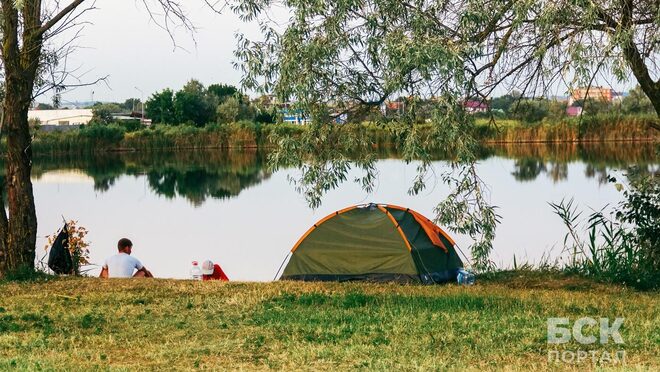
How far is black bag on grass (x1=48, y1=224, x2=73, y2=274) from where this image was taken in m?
14.3

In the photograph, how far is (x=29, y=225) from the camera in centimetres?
1262

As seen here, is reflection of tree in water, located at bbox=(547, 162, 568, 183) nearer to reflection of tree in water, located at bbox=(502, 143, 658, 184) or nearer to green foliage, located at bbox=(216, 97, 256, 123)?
reflection of tree in water, located at bbox=(502, 143, 658, 184)

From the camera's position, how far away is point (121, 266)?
45.2ft

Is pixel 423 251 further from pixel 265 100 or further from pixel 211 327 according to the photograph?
pixel 211 327

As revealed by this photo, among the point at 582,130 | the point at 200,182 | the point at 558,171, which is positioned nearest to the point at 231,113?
the point at 200,182

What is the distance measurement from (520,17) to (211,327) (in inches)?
183

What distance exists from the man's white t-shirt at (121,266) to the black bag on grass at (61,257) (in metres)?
0.81

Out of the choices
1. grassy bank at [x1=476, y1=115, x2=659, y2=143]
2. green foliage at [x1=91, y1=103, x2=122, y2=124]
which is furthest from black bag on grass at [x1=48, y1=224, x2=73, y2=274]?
green foliage at [x1=91, y1=103, x2=122, y2=124]

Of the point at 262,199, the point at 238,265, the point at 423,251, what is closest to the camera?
the point at 423,251

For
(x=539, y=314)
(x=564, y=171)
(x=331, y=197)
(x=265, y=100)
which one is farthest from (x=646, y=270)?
(x=564, y=171)

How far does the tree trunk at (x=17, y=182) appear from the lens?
12.5m

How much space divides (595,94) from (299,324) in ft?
17.0

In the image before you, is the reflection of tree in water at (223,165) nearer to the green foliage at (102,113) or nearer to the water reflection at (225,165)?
the water reflection at (225,165)

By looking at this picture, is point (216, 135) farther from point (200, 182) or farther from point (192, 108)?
point (200, 182)
